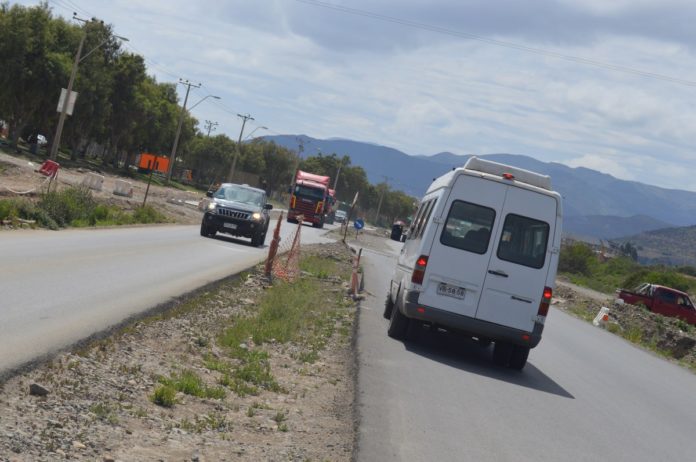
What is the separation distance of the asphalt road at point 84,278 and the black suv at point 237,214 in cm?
269

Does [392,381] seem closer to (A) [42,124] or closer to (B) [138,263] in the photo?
(B) [138,263]

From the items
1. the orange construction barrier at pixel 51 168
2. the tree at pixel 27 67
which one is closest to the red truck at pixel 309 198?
the tree at pixel 27 67

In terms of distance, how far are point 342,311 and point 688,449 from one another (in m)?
9.84

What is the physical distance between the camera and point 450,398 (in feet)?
33.8

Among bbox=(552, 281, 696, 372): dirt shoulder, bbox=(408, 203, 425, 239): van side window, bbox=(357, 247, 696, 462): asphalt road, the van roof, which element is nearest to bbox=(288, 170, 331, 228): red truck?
bbox=(552, 281, 696, 372): dirt shoulder

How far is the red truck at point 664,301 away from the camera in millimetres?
42719

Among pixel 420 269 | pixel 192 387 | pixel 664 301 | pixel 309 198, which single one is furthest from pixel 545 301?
pixel 309 198

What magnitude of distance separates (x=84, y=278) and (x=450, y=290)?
6.37 metres

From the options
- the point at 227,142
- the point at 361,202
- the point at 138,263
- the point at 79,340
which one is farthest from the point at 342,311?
the point at 361,202

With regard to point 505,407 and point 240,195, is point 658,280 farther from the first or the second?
point 505,407

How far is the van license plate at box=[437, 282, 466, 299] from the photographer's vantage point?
13109 millimetres

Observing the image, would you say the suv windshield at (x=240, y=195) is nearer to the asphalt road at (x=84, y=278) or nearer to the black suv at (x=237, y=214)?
the black suv at (x=237, y=214)

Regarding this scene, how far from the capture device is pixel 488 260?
13.2m

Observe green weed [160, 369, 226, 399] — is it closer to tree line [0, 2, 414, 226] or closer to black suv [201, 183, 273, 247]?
black suv [201, 183, 273, 247]
